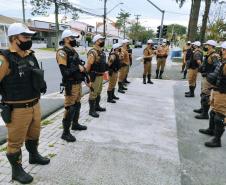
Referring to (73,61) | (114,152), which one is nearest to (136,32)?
(73,61)

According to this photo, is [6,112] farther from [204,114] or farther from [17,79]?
[204,114]

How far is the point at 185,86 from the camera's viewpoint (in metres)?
12.3

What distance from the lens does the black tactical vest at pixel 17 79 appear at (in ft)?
11.0

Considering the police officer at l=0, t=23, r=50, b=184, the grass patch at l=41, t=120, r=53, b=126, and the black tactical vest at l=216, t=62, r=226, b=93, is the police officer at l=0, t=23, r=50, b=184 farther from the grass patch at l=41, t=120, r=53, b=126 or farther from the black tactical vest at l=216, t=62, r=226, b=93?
the black tactical vest at l=216, t=62, r=226, b=93

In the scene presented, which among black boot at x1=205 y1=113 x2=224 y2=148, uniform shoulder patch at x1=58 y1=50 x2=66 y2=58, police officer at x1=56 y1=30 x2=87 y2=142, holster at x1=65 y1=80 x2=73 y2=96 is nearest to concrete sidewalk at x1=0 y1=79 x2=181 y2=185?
police officer at x1=56 y1=30 x2=87 y2=142

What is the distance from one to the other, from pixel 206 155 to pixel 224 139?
1.07 metres

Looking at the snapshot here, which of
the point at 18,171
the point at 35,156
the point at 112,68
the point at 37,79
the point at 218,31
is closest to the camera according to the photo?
the point at 37,79

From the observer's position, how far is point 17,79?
341cm

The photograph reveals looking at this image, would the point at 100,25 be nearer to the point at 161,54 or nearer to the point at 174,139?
the point at 161,54

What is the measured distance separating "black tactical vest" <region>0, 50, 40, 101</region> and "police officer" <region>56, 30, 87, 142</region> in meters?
1.19

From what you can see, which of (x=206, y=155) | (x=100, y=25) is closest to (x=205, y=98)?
(x=206, y=155)

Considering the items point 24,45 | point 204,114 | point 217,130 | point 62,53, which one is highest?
point 24,45

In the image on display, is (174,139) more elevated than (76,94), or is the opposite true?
(76,94)

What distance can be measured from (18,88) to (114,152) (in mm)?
2084
